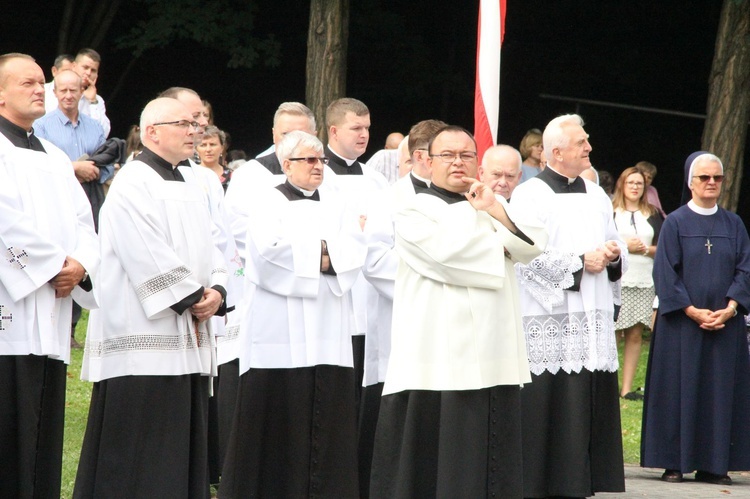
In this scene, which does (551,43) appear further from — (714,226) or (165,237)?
(165,237)

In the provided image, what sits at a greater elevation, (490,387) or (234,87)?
(234,87)

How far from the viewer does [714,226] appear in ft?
30.4

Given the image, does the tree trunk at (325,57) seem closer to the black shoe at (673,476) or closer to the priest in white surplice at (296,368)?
the black shoe at (673,476)

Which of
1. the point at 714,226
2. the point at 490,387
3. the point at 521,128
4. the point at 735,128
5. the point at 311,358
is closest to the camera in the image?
the point at 490,387

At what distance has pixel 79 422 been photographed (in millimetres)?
9531

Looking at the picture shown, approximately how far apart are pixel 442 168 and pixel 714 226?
11.7 ft

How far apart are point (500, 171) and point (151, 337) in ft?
9.17

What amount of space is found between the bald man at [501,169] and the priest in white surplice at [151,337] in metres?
2.22

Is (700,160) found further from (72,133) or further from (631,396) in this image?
(72,133)

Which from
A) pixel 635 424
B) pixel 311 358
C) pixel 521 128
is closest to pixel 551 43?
pixel 521 128

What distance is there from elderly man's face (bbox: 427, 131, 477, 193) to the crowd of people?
12 mm

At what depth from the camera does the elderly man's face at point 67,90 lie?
9.76 meters

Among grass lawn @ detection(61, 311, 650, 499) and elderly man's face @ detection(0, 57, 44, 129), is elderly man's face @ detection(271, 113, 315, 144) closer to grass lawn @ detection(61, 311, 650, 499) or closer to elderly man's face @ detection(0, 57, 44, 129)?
elderly man's face @ detection(0, 57, 44, 129)

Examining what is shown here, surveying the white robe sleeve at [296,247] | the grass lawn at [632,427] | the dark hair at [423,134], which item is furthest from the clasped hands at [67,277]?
the grass lawn at [632,427]
